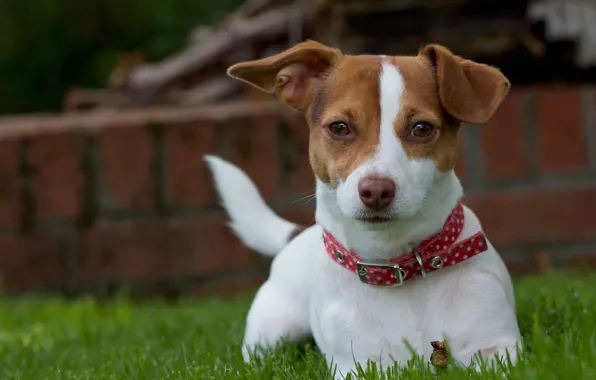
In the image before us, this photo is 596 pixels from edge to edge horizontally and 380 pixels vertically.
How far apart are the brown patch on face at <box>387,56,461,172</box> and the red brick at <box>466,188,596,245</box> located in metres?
2.29

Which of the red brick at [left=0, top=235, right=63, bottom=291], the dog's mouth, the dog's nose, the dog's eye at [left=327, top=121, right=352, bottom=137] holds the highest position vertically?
the dog's eye at [left=327, top=121, right=352, bottom=137]

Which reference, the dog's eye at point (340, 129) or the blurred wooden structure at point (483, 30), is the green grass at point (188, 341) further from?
the blurred wooden structure at point (483, 30)

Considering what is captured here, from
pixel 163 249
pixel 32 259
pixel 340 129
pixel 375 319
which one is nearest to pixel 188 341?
pixel 375 319

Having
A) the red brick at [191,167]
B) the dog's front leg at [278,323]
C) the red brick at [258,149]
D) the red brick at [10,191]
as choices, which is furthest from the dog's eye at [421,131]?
the red brick at [10,191]

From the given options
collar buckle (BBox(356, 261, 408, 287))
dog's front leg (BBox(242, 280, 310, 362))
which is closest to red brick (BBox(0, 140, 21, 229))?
dog's front leg (BBox(242, 280, 310, 362))

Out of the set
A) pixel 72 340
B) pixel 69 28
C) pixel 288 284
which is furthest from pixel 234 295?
pixel 69 28

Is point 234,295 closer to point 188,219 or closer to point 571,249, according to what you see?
point 188,219

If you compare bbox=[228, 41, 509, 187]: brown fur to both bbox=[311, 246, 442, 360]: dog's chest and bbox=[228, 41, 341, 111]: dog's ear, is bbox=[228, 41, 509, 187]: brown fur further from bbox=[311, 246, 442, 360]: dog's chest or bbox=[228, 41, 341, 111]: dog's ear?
bbox=[311, 246, 442, 360]: dog's chest

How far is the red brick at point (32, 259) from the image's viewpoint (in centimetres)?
478

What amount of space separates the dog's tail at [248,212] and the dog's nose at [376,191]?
90 cm

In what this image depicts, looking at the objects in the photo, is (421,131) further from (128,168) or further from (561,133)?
(128,168)

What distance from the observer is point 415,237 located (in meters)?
2.33

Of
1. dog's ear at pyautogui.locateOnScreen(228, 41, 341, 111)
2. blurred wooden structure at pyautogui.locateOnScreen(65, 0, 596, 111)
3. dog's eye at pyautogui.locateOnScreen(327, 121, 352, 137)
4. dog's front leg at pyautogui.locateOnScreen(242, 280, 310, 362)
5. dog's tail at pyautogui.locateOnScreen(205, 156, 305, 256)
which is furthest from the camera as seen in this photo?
blurred wooden structure at pyautogui.locateOnScreen(65, 0, 596, 111)

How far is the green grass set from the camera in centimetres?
204
